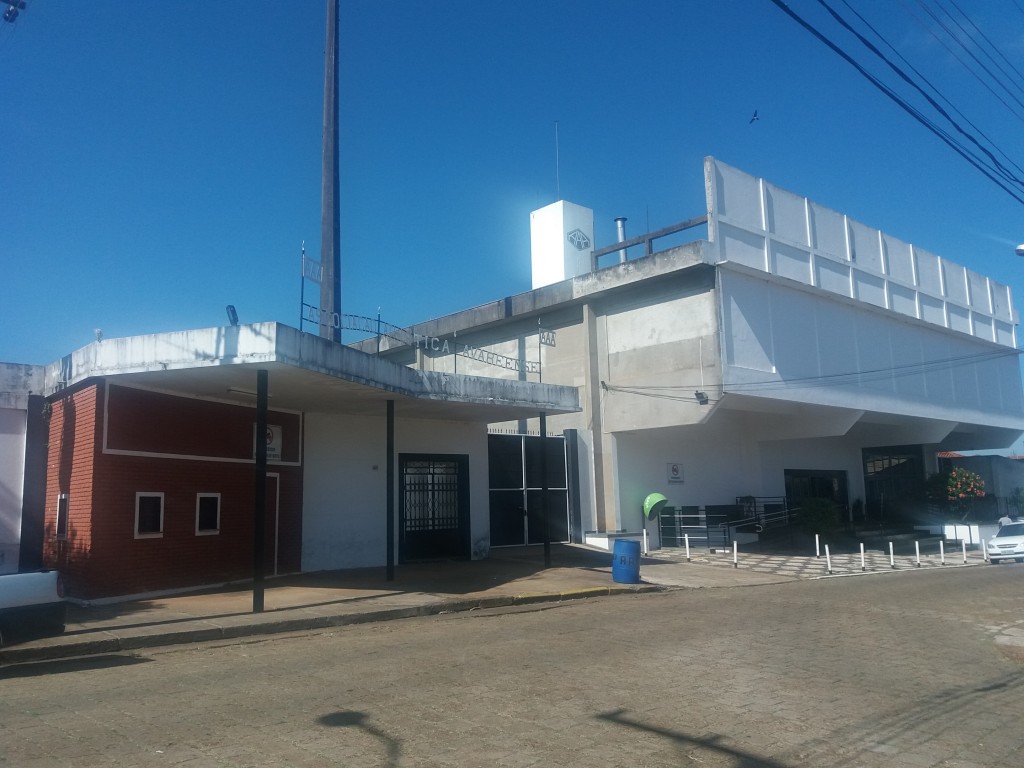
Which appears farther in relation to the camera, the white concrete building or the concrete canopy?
the white concrete building

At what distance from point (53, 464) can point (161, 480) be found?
214cm

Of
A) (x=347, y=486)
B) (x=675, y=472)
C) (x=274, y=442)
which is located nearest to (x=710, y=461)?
(x=675, y=472)

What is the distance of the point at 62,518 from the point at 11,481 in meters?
1.55

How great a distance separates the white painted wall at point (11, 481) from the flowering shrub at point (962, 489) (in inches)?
1382

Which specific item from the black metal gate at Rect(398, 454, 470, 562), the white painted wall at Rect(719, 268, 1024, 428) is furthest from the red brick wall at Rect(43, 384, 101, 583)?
the white painted wall at Rect(719, 268, 1024, 428)

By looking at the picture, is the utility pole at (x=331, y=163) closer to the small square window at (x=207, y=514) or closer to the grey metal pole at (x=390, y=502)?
the grey metal pole at (x=390, y=502)

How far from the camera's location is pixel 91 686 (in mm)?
7676

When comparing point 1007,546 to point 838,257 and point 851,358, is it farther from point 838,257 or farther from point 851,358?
point 838,257

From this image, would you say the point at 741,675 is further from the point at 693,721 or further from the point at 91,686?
the point at 91,686

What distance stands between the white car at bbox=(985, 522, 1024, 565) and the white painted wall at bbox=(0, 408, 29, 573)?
26.7 m

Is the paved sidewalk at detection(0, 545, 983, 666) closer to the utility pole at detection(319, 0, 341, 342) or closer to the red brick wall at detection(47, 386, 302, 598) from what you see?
the red brick wall at detection(47, 386, 302, 598)

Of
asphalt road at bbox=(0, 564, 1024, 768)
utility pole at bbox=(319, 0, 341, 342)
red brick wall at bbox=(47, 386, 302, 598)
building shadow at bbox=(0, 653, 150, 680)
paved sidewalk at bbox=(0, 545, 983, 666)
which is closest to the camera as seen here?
asphalt road at bbox=(0, 564, 1024, 768)

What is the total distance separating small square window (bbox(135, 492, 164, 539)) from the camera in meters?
13.0

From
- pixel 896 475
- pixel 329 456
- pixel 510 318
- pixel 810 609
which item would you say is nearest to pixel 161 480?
pixel 329 456
